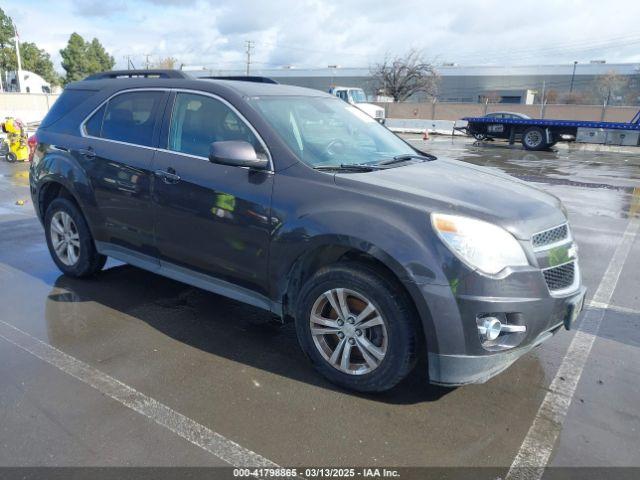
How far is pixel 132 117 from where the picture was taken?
4.46 metres

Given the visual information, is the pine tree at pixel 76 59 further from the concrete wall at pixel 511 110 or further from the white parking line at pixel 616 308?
the white parking line at pixel 616 308

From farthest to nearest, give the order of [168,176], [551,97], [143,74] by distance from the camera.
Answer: [551,97] < [143,74] < [168,176]

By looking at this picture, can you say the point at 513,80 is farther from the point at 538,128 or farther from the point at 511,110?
the point at 538,128

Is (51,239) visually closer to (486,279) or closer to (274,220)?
(274,220)

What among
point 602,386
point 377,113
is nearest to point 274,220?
point 602,386

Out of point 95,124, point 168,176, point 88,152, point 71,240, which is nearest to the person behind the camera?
point 168,176

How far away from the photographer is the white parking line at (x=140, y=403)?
2.71 meters

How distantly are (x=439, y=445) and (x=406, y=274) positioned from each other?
939 millimetres

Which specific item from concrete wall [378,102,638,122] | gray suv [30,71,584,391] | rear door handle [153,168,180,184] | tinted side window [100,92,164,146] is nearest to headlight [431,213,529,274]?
gray suv [30,71,584,391]

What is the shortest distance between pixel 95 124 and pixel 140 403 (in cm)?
276

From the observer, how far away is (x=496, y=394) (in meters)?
3.34

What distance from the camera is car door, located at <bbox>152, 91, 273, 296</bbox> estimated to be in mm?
3541

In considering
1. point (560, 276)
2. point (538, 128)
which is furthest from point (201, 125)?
point (538, 128)

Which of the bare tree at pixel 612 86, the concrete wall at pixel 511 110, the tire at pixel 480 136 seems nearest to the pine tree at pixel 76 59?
the concrete wall at pixel 511 110
